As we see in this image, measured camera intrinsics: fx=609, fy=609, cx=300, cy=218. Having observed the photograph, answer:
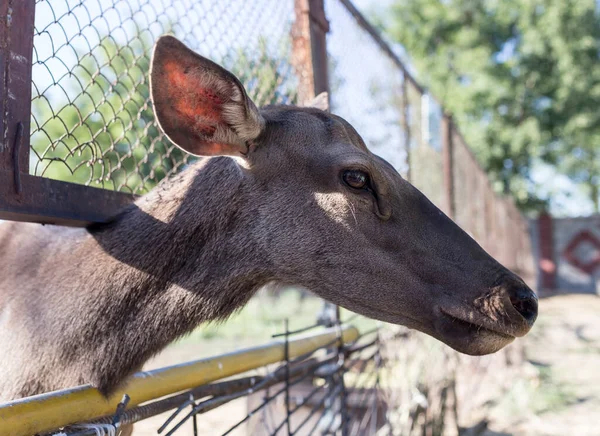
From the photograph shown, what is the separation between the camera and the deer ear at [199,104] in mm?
1868

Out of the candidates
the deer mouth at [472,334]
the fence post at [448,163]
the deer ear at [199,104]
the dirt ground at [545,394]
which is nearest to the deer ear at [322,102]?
the deer ear at [199,104]

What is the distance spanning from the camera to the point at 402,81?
570 cm

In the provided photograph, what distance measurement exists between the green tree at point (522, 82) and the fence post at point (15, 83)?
21.9 m

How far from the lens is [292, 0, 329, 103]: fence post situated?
354 centimetres

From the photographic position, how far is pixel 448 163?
6781 mm

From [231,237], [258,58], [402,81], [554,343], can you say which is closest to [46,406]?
[231,237]

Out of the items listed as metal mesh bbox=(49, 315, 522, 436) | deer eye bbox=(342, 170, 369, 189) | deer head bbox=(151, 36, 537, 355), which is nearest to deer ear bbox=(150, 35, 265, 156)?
deer head bbox=(151, 36, 537, 355)

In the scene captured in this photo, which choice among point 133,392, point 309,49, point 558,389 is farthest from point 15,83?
point 558,389

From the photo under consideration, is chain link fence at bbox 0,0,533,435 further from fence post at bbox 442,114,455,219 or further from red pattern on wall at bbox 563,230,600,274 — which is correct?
red pattern on wall at bbox 563,230,600,274

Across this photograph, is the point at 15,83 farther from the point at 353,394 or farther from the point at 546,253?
the point at 546,253

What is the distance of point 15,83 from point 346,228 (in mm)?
1164

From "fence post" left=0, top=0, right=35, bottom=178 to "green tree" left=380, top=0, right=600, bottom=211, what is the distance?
21887mm

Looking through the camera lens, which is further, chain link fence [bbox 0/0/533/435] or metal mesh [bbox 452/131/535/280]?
metal mesh [bbox 452/131/535/280]

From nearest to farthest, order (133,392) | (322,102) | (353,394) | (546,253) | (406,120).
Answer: (133,392), (322,102), (353,394), (406,120), (546,253)
